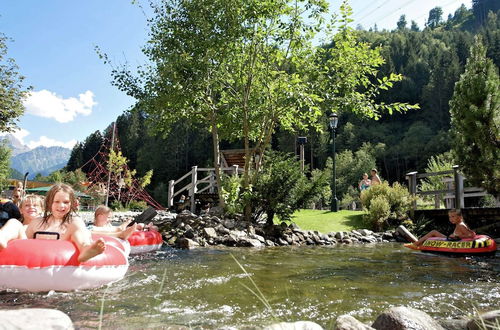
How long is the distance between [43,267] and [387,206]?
11.4 m

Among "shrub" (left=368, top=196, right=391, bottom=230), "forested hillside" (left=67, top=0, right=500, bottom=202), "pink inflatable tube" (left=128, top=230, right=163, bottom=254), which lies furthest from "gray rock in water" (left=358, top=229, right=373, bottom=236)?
"forested hillside" (left=67, top=0, right=500, bottom=202)

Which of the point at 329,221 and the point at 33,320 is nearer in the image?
the point at 33,320

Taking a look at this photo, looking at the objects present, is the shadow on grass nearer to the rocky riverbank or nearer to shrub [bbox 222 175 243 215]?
the rocky riverbank

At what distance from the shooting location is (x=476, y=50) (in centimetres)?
874

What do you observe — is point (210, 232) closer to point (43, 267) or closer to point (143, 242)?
point (143, 242)

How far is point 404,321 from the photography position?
3.04 m

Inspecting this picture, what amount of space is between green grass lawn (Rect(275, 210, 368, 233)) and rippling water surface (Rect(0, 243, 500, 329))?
486 centimetres

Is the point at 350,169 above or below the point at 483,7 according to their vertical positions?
below

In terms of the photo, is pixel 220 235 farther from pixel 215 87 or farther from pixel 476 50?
pixel 476 50

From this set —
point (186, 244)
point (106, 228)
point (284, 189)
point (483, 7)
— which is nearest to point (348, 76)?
point (284, 189)

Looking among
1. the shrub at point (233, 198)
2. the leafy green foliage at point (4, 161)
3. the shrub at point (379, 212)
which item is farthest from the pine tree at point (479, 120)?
the leafy green foliage at point (4, 161)

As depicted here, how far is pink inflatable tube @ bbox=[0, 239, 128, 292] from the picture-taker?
436 centimetres

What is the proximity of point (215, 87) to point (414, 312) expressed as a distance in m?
10.8

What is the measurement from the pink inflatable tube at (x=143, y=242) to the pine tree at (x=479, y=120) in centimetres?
746
